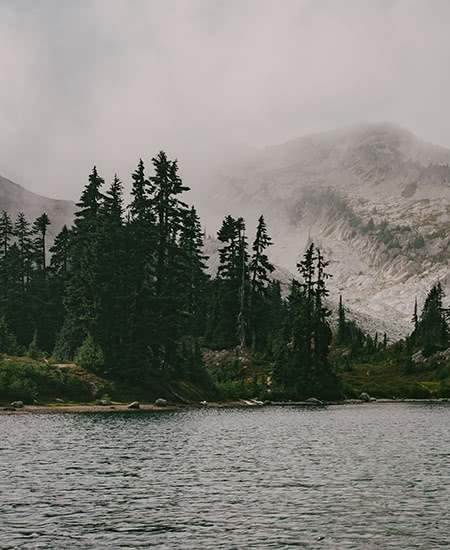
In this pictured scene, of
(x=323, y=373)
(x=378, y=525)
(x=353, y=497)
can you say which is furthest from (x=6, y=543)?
(x=323, y=373)

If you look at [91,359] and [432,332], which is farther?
[432,332]

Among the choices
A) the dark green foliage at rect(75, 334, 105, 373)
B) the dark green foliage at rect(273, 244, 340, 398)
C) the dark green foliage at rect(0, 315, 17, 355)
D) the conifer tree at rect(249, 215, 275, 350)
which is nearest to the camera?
the dark green foliage at rect(75, 334, 105, 373)

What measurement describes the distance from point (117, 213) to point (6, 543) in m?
58.3

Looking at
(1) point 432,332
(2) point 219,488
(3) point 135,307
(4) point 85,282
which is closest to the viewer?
(2) point 219,488

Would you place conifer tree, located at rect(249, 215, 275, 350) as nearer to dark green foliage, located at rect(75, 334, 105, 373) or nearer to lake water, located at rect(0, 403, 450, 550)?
dark green foliage, located at rect(75, 334, 105, 373)

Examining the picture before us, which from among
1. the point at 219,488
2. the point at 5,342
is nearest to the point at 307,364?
the point at 5,342

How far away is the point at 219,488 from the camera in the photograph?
1980cm

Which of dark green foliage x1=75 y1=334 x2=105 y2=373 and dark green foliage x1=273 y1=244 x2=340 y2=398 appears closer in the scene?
dark green foliage x1=75 y1=334 x2=105 y2=373

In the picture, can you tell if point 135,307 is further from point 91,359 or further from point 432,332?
point 432,332

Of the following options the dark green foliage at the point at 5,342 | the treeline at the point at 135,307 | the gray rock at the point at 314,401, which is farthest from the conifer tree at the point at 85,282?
the gray rock at the point at 314,401

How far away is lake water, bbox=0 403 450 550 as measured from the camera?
14266 mm

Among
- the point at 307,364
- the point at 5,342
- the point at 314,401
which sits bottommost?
the point at 314,401

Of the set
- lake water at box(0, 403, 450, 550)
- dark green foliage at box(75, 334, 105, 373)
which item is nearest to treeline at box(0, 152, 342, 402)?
dark green foliage at box(75, 334, 105, 373)

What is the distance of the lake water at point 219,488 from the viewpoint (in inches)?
562
